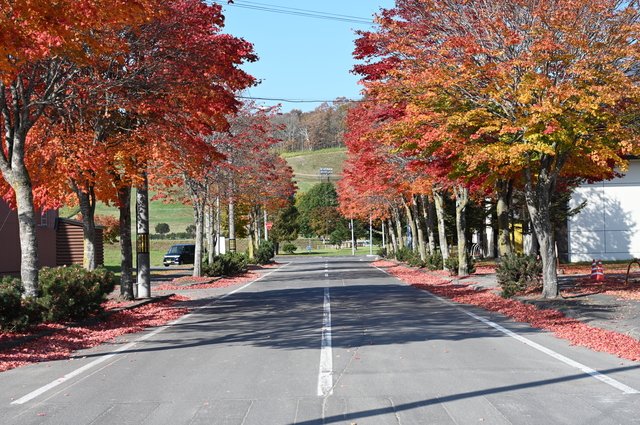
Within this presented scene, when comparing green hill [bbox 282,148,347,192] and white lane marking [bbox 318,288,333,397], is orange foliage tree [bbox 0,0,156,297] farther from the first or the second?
green hill [bbox 282,148,347,192]

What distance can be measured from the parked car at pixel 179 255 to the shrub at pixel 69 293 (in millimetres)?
34615

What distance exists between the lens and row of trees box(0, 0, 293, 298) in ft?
39.0

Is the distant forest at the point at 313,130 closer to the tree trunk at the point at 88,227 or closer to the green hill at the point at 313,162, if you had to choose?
the green hill at the point at 313,162

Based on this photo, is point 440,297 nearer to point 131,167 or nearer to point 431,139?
point 431,139

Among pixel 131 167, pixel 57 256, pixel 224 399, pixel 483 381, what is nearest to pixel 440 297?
pixel 131 167

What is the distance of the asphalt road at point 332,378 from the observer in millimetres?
5938

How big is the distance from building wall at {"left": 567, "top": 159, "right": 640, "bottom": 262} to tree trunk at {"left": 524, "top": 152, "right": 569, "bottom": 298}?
81.6 ft

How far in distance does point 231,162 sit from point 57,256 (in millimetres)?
12419

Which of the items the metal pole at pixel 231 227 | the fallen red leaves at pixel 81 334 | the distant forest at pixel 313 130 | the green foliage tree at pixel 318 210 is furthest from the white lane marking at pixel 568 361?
the distant forest at pixel 313 130

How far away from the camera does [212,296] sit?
2031 centimetres

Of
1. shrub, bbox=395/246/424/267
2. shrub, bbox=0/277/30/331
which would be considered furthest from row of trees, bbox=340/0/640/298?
shrub, bbox=395/246/424/267

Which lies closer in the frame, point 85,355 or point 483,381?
point 483,381

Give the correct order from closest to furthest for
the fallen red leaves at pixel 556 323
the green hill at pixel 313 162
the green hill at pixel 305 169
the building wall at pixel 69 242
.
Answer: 1. the fallen red leaves at pixel 556 323
2. the building wall at pixel 69 242
3. the green hill at pixel 305 169
4. the green hill at pixel 313 162

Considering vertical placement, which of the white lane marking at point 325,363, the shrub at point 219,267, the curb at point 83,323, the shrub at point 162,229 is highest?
the shrub at point 162,229
